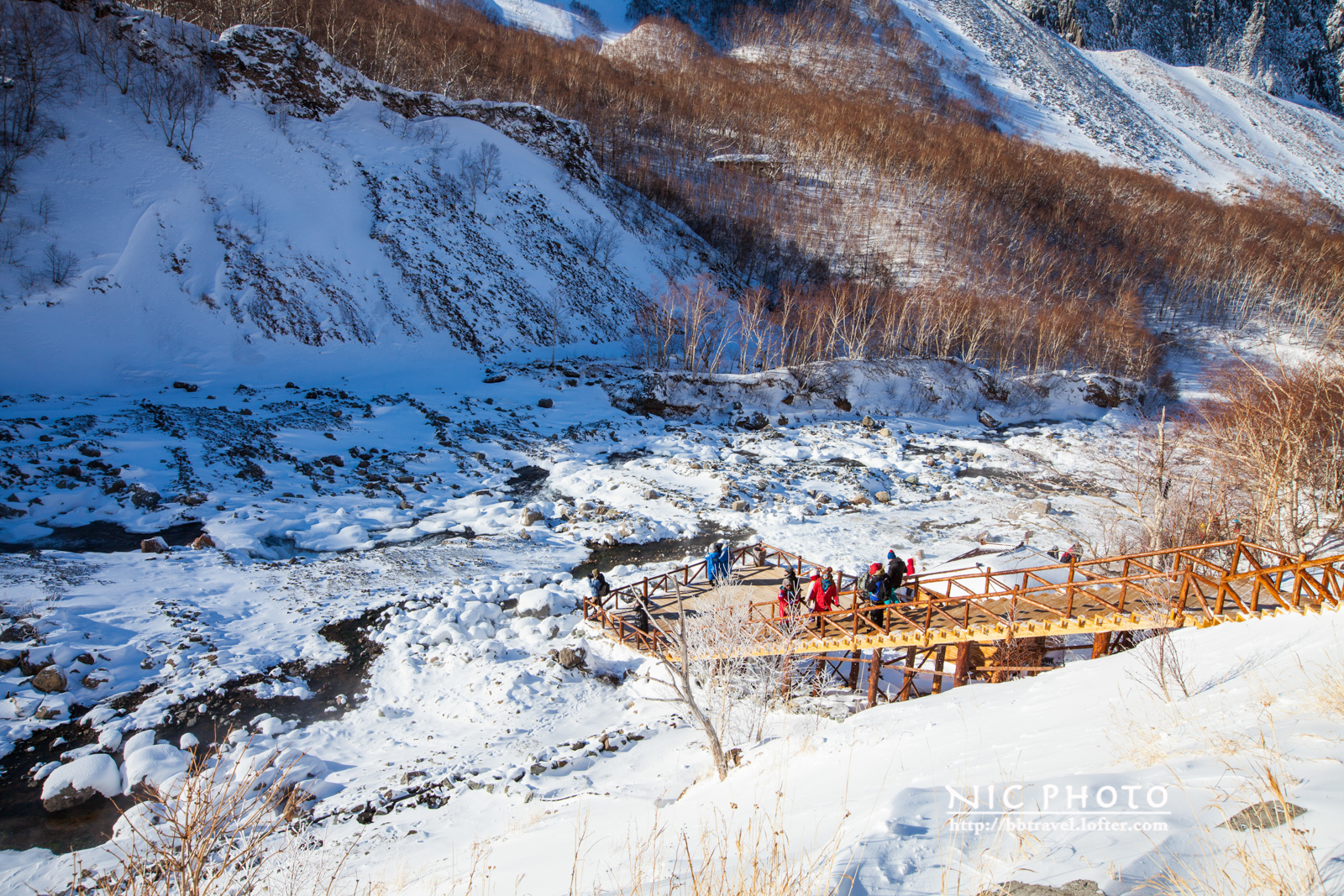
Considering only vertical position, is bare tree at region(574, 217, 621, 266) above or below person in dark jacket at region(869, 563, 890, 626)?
above

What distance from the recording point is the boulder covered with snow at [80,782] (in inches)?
370

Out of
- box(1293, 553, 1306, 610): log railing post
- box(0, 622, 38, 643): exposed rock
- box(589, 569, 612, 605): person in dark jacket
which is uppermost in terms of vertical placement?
box(1293, 553, 1306, 610): log railing post

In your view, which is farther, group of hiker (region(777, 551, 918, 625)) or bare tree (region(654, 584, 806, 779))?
group of hiker (region(777, 551, 918, 625))

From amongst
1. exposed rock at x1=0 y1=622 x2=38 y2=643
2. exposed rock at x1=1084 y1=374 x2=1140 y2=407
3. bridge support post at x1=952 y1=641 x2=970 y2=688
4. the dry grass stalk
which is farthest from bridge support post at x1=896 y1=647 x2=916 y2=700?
exposed rock at x1=1084 y1=374 x2=1140 y2=407

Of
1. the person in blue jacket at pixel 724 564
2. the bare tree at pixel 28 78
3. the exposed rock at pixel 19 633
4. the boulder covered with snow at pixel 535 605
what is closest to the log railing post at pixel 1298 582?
the person in blue jacket at pixel 724 564

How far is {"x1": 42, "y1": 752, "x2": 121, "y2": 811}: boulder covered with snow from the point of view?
30.8ft

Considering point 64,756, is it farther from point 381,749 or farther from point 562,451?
point 562,451

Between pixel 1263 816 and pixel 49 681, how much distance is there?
16.9m

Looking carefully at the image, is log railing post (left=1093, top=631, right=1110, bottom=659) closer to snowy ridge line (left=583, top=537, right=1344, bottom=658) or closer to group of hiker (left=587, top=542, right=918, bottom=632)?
snowy ridge line (left=583, top=537, right=1344, bottom=658)

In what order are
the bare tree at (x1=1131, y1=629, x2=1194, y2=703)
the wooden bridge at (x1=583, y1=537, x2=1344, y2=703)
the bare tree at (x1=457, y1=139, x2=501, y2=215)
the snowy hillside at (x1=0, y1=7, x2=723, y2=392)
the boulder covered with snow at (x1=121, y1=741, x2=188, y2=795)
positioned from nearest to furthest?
the bare tree at (x1=1131, y1=629, x2=1194, y2=703)
the wooden bridge at (x1=583, y1=537, x2=1344, y2=703)
the boulder covered with snow at (x1=121, y1=741, x2=188, y2=795)
the snowy hillside at (x1=0, y1=7, x2=723, y2=392)
the bare tree at (x1=457, y1=139, x2=501, y2=215)

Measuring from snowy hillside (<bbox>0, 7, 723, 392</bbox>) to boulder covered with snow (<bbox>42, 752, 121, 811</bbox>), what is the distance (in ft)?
65.7

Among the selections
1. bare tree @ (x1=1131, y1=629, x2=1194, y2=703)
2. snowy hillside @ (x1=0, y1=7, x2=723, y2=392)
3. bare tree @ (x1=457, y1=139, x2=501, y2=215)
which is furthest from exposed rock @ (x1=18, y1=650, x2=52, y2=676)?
bare tree @ (x1=457, y1=139, x2=501, y2=215)

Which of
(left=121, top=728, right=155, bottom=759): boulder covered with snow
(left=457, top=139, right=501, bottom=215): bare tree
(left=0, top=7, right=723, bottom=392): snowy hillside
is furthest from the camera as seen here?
(left=457, top=139, right=501, bottom=215): bare tree

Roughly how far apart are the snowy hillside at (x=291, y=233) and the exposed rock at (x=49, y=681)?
17.3m
